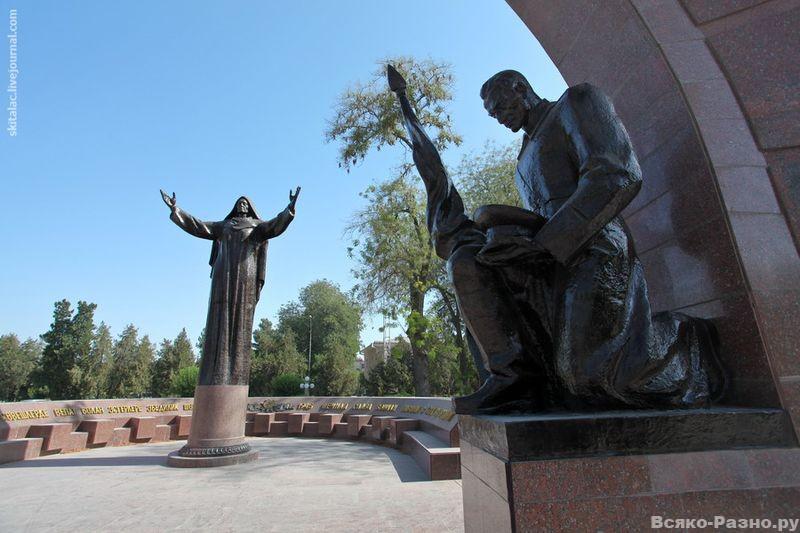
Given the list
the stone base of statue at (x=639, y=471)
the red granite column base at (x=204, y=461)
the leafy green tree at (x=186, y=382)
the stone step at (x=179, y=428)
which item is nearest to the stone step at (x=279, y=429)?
the stone step at (x=179, y=428)

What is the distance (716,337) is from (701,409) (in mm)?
580

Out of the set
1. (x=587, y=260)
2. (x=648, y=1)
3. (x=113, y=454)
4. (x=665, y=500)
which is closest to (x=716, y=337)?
(x=587, y=260)

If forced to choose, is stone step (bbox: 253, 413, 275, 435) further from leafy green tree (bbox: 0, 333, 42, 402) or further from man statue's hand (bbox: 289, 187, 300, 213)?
leafy green tree (bbox: 0, 333, 42, 402)

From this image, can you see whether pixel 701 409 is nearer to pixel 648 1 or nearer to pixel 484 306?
pixel 484 306

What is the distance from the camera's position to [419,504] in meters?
4.87

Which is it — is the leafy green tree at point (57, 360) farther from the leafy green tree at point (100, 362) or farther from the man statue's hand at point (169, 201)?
the man statue's hand at point (169, 201)

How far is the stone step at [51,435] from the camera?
30.2ft

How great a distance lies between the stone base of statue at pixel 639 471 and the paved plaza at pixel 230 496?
2.88 meters

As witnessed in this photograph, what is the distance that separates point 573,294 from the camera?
194 centimetres

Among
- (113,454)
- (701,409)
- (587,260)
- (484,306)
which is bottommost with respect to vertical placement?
(113,454)

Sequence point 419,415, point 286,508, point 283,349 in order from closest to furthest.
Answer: point 286,508 < point 419,415 < point 283,349

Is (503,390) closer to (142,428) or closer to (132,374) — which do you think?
(142,428)

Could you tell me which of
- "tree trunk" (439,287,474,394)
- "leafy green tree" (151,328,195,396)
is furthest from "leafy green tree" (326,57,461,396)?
"leafy green tree" (151,328,195,396)

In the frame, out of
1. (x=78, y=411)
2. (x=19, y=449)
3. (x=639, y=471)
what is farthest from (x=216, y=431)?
(x=639, y=471)
